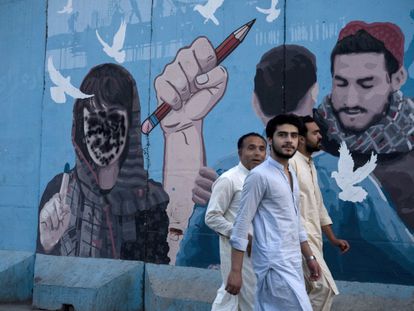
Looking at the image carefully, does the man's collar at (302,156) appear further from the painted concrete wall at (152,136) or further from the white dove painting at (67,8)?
the white dove painting at (67,8)

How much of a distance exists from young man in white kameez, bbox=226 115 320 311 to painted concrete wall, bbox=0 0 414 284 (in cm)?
220

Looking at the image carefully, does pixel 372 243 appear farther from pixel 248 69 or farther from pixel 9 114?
pixel 9 114

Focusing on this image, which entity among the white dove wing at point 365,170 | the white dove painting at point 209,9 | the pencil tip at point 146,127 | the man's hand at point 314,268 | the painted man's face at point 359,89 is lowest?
the man's hand at point 314,268

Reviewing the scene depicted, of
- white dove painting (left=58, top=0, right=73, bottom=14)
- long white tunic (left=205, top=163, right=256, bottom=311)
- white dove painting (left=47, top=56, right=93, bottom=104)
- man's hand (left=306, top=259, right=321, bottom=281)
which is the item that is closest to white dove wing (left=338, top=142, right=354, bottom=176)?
long white tunic (left=205, top=163, right=256, bottom=311)

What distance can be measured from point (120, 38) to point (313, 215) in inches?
162

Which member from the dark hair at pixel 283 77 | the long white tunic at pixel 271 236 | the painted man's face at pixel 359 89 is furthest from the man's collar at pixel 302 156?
the dark hair at pixel 283 77

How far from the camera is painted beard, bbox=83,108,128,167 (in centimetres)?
887

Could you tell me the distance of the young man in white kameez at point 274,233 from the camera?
4.75 metres

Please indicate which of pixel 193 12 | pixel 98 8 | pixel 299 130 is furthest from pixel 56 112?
pixel 299 130

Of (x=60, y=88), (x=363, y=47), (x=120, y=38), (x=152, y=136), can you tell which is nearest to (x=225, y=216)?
(x=363, y=47)

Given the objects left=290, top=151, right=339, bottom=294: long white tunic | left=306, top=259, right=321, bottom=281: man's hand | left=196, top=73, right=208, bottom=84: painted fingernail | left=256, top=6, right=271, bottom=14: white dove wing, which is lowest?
left=306, top=259, right=321, bottom=281: man's hand

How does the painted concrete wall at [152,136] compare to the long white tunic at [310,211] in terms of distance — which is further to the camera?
the painted concrete wall at [152,136]

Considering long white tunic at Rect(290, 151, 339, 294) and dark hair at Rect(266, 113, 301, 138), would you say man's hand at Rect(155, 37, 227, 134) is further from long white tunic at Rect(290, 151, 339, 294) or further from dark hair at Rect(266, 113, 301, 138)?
dark hair at Rect(266, 113, 301, 138)

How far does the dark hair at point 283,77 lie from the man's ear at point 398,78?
2.57ft
